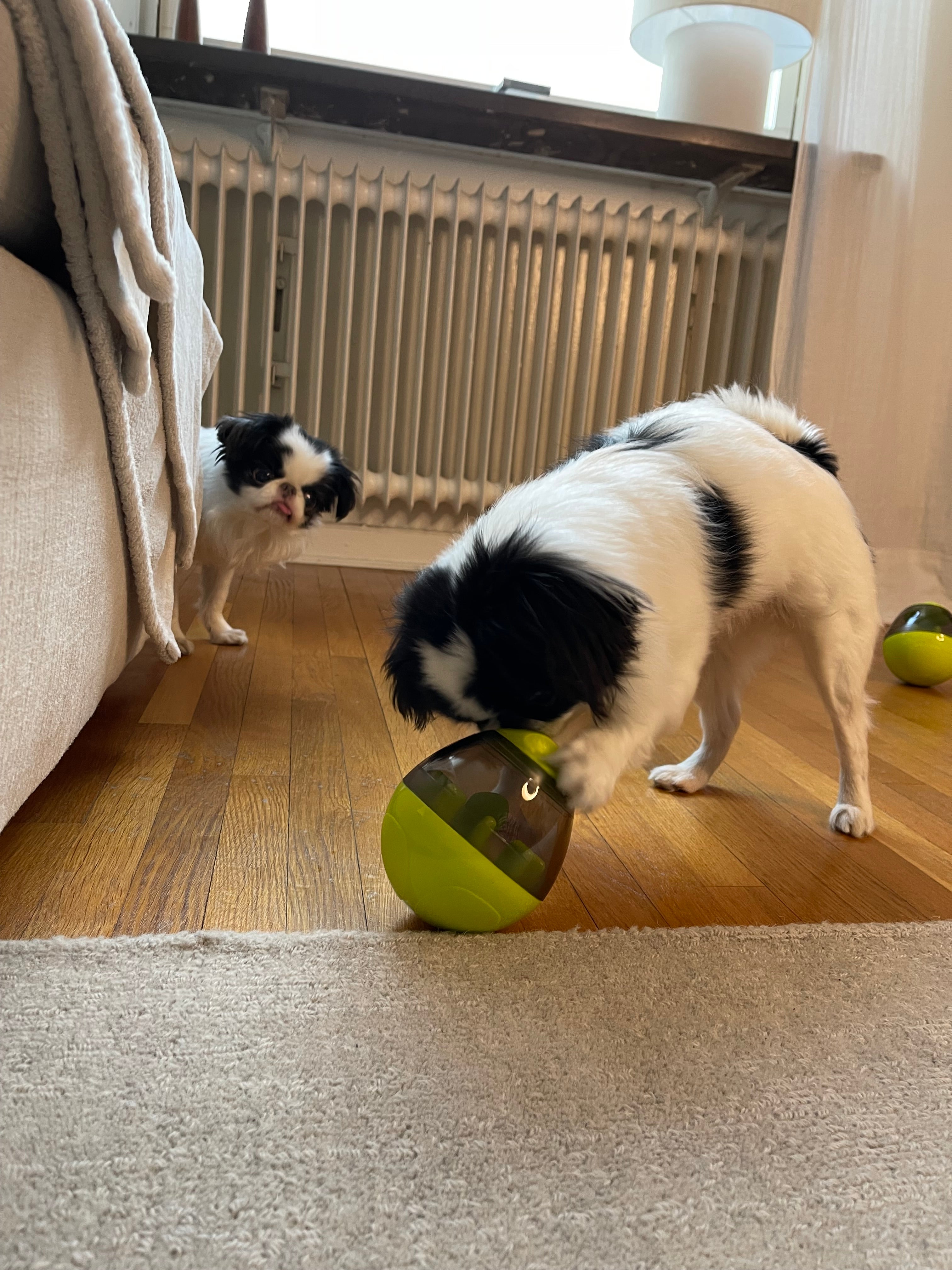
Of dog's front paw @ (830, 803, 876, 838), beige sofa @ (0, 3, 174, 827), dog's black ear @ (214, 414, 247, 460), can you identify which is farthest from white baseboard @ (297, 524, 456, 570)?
beige sofa @ (0, 3, 174, 827)

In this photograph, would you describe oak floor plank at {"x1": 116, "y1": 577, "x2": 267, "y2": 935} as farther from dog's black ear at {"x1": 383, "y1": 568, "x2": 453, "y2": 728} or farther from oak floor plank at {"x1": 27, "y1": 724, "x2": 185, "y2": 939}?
dog's black ear at {"x1": 383, "y1": 568, "x2": 453, "y2": 728}

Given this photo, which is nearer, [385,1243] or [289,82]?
[385,1243]

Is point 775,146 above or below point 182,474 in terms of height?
above

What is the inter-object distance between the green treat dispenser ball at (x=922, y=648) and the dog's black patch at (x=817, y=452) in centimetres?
100

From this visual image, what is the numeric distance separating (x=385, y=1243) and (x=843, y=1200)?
32cm

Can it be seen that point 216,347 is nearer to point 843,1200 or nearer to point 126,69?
point 126,69

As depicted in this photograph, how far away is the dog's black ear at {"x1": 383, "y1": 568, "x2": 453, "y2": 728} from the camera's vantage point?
1056 mm

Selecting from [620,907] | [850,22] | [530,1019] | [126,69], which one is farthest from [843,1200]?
[850,22]

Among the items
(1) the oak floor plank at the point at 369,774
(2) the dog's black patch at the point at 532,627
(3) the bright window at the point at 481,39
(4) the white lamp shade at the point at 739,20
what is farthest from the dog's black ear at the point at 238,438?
(4) the white lamp shade at the point at 739,20

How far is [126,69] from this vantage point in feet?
3.44

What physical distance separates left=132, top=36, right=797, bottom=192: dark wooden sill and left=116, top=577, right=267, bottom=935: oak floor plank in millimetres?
1807

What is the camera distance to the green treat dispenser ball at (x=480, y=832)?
38.4 inches

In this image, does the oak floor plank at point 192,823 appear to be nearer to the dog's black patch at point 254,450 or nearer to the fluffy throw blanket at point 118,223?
the fluffy throw blanket at point 118,223

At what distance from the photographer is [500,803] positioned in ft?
3.21
